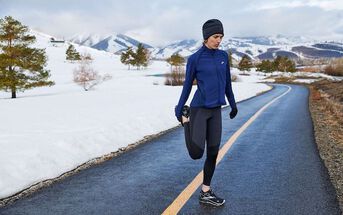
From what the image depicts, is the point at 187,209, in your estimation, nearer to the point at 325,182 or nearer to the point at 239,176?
the point at 239,176

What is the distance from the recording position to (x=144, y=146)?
8477mm

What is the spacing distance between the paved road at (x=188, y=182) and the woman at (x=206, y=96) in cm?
54

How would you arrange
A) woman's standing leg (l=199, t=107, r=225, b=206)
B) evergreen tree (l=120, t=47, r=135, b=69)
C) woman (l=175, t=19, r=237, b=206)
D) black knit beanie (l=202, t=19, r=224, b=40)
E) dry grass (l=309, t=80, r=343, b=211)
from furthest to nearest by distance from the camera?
evergreen tree (l=120, t=47, r=135, b=69) < dry grass (l=309, t=80, r=343, b=211) < woman's standing leg (l=199, t=107, r=225, b=206) < woman (l=175, t=19, r=237, b=206) < black knit beanie (l=202, t=19, r=224, b=40)

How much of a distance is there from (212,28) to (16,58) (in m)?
33.7

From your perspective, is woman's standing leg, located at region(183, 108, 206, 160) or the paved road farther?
woman's standing leg, located at region(183, 108, 206, 160)

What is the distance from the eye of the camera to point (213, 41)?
436cm

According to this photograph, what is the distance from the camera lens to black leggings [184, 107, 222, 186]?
448 centimetres

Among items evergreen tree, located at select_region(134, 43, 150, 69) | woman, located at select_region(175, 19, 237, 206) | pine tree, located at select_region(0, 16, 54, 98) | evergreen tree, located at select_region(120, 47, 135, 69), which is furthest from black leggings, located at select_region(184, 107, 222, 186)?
evergreen tree, located at select_region(134, 43, 150, 69)

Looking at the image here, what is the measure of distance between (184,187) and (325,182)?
1.99 meters

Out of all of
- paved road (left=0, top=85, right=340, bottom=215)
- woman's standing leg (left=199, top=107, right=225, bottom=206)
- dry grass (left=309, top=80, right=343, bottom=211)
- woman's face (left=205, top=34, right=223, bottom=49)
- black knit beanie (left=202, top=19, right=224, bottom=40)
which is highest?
black knit beanie (left=202, top=19, right=224, bottom=40)

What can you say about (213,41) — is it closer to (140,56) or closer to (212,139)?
(212,139)

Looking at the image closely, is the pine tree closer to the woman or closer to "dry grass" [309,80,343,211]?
"dry grass" [309,80,343,211]

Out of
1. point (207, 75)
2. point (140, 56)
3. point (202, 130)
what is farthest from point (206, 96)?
point (140, 56)

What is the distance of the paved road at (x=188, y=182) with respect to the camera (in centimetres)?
438
